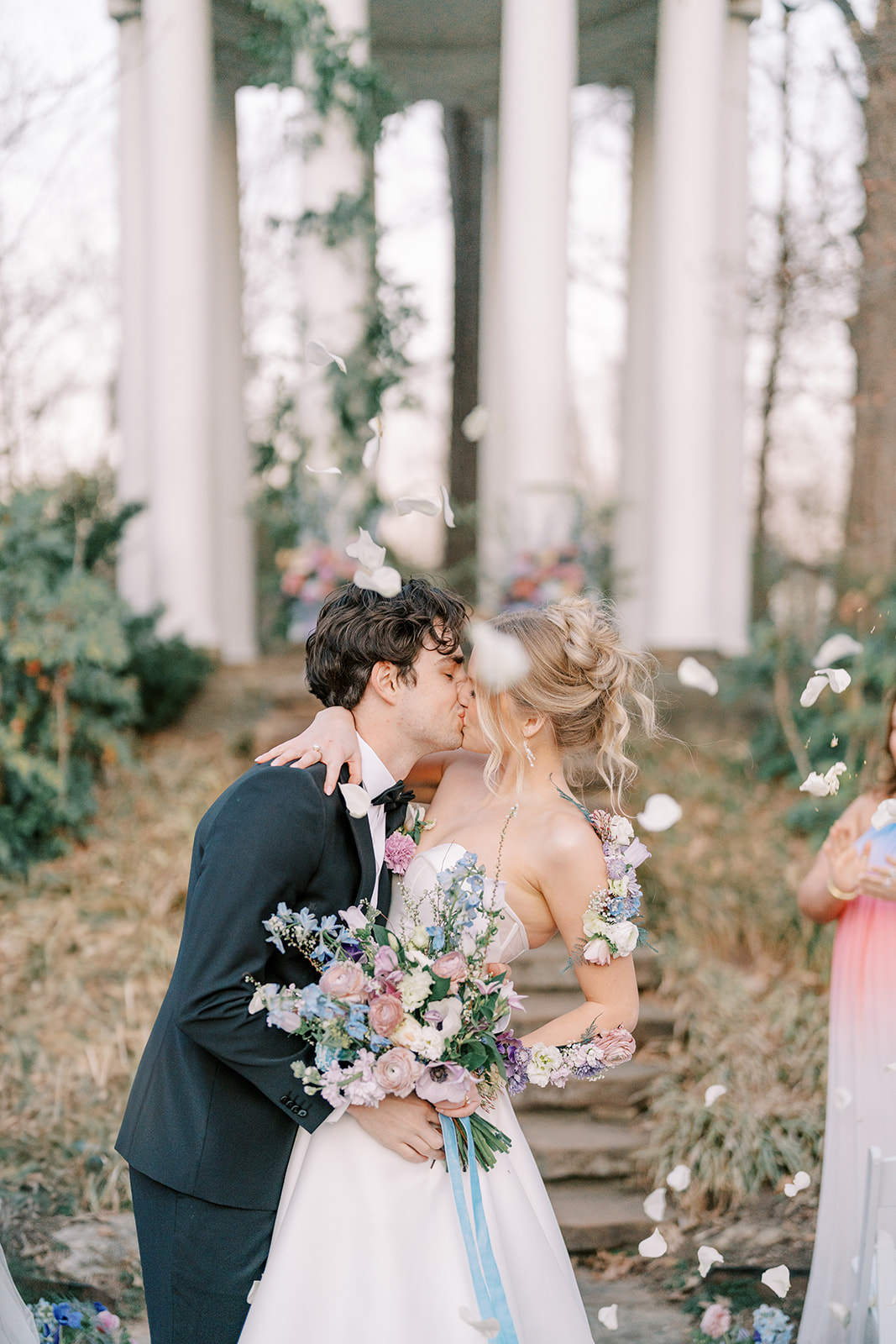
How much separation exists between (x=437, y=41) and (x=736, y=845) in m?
7.93

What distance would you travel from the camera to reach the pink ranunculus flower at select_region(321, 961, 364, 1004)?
80.8 inches

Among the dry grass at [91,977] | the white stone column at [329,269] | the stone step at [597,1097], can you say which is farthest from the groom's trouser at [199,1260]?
the white stone column at [329,269]

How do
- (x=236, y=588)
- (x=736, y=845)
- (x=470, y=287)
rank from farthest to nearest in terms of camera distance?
(x=470, y=287) → (x=236, y=588) → (x=736, y=845)

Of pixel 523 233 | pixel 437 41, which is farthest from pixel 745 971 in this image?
pixel 437 41

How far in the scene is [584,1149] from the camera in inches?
178

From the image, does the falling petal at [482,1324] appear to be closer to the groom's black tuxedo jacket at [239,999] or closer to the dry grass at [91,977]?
the groom's black tuxedo jacket at [239,999]

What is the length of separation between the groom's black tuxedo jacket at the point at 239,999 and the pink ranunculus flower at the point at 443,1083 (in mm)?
221

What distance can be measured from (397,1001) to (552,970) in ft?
11.2

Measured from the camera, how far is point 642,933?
2361 mm

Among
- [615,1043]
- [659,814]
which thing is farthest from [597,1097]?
[659,814]

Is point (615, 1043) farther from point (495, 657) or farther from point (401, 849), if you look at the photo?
point (495, 657)

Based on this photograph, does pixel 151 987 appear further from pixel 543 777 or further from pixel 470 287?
pixel 470 287

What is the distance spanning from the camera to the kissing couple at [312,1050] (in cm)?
217

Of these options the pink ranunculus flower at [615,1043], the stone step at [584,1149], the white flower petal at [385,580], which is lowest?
the stone step at [584,1149]
